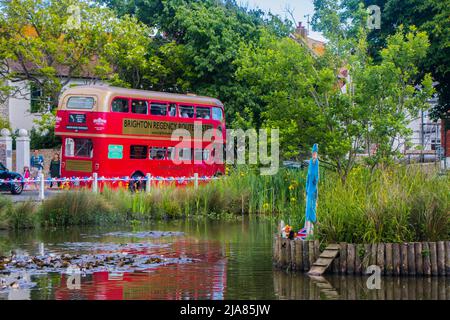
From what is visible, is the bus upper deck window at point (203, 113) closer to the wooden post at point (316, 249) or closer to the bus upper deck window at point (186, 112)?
the bus upper deck window at point (186, 112)

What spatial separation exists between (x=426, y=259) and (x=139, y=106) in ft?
91.3

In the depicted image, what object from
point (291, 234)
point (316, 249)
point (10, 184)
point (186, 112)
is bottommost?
point (316, 249)

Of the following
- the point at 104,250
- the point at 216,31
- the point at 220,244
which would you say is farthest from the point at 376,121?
the point at 216,31

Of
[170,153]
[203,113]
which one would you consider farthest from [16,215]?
[203,113]

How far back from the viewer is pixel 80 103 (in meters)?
43.6

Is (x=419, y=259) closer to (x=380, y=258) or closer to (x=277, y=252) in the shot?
(x=380, y=258)

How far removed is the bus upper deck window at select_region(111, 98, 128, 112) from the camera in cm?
4353

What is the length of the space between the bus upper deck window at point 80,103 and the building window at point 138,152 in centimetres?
292

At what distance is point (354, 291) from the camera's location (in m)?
16.8

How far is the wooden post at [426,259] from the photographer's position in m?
18.4

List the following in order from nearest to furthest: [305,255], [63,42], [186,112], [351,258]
A: 1. [351,258]
2. [305,255]
3. [186,112]
4. [63,42]

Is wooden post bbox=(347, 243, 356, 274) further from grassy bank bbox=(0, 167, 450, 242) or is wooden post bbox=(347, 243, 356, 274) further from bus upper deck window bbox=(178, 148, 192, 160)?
bus upper deck window bbox=(178, 148, 192, 160)
